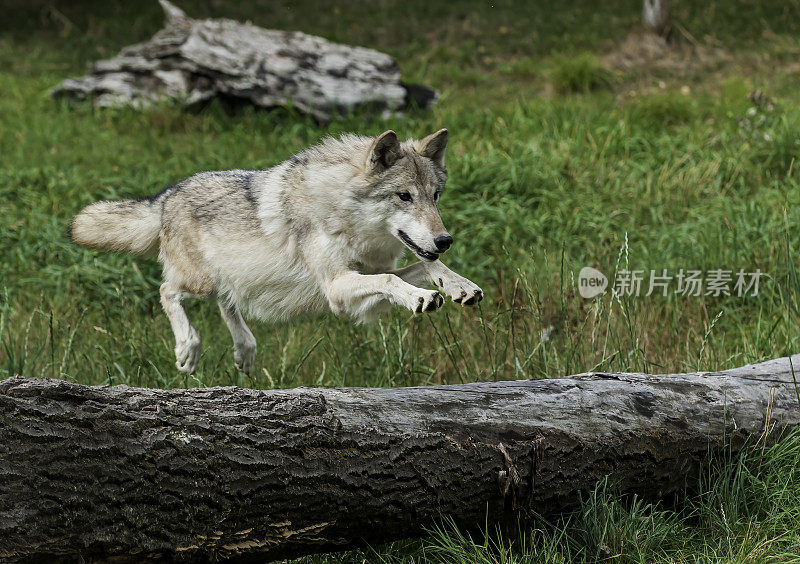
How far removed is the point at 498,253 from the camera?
23.2ft

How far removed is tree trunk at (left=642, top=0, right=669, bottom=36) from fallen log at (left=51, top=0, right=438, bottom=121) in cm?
475

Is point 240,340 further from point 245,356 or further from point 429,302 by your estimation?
point 429,302

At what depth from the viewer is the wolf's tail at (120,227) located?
196 inches

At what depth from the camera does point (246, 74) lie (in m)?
10.6

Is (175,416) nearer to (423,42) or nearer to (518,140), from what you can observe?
(518,140)

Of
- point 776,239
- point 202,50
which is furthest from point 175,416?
point 202,50

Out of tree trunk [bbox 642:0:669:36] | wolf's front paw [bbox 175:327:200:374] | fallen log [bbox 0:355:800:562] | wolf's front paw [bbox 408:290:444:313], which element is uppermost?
tree trunk [bbox 642:0:669:36]

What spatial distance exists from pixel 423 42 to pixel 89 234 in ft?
35.2

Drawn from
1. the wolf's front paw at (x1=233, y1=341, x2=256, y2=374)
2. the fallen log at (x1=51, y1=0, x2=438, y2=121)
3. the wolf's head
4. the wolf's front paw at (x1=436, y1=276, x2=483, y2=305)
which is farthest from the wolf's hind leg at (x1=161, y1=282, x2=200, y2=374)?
the fallen log at (x1=51, y1=0, x2=438, y2=121)

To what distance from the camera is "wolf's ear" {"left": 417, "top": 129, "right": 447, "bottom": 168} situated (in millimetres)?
3973

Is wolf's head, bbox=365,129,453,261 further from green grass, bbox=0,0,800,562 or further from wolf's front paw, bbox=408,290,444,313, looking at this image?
green grass, bbox=0,0,800,562

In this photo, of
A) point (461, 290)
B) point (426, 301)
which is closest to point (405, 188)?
point (461, 290)

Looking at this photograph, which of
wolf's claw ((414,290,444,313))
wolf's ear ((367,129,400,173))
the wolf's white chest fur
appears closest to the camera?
wolf's claw ((414,290,444,313))

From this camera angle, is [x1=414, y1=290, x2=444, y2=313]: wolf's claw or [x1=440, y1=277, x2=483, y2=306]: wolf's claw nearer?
[x1=414, y1=290, x2=444, y2=313]: wolf's claw
